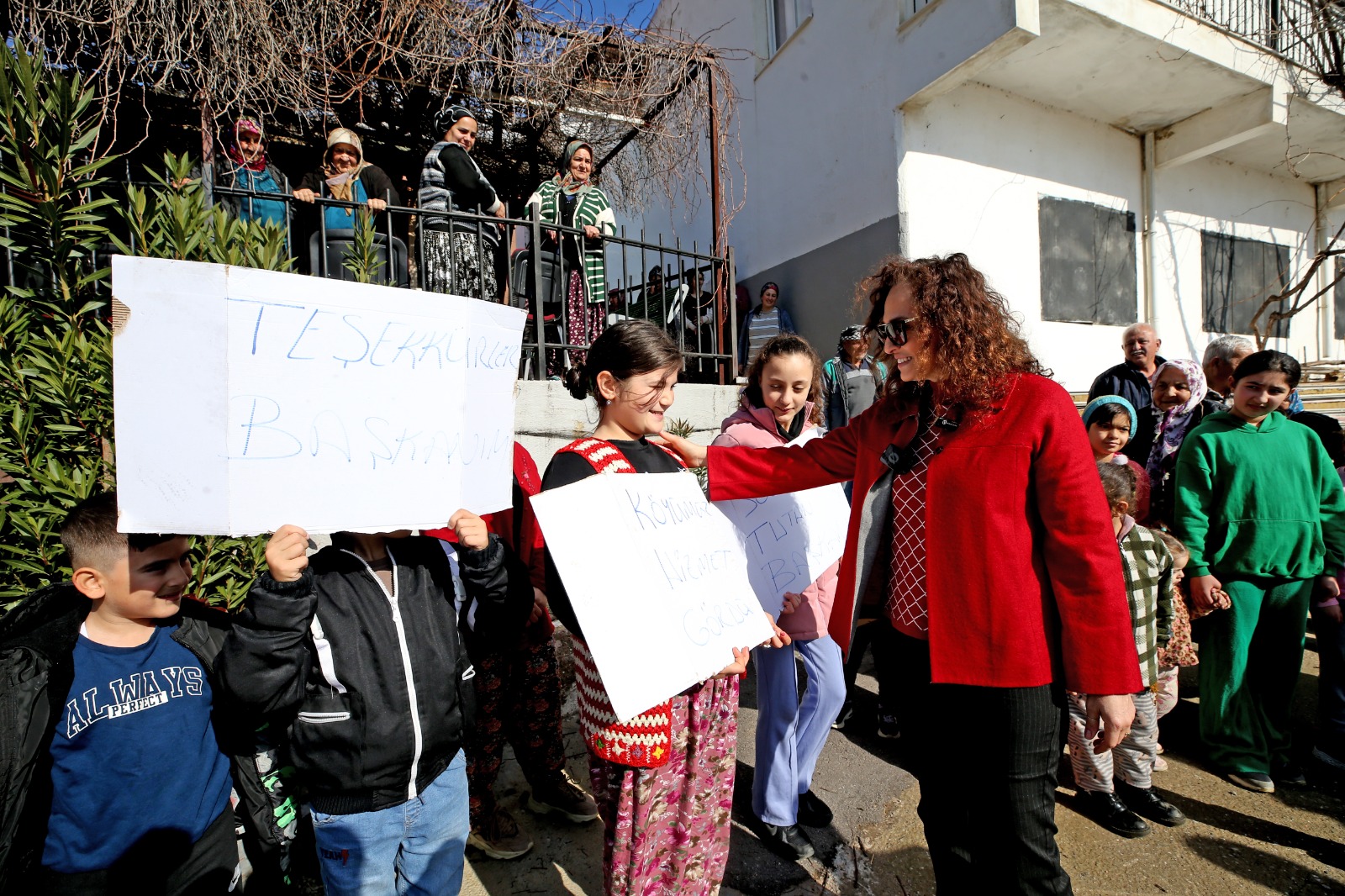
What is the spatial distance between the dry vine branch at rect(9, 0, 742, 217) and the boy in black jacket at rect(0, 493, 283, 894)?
3845mm

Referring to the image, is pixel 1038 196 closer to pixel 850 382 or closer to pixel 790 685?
pixel 850 382

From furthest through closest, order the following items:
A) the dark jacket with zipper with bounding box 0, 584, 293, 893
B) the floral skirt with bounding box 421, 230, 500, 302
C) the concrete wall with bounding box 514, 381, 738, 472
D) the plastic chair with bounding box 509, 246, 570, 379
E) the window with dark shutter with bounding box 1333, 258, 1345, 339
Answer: the window with dark shutter with bounding box 1333, 258, 1345, 339
the plastic chair with bounding box 509, 246, 570, 379
the floral skirt with bounding box 421, 230, 500, 302
the concrete wall with bounding box 514, 381, 738, 472
the dark jacket with zipper with bounding box 0, 584, 293, 893

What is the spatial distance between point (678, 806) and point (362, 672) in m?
0.93

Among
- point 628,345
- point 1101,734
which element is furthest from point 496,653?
point 1101,734

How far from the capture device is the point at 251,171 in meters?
4.50

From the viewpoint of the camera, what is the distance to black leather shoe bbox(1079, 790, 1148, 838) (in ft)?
8.52

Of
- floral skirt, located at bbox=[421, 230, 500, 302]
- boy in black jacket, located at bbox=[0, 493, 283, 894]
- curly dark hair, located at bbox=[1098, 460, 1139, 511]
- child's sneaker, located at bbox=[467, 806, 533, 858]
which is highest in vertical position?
floral skirt, located at bbox=[421, 230, 500, 302]

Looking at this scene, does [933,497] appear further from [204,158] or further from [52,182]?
[204,158]

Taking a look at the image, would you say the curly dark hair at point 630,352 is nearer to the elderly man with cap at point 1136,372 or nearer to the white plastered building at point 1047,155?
the elderly man with cap at point 1136,372

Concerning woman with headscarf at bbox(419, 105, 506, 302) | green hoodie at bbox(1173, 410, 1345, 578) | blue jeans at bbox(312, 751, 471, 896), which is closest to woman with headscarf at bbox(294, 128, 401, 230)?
woman with headscarf at bbox(419, 105, 506, 302)

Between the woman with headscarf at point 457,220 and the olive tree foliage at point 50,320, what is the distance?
Answer: 8.97ft

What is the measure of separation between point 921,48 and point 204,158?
6.44m

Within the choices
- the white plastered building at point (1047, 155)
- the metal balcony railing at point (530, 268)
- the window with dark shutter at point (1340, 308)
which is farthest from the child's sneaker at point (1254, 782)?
the window with dark shutter at point (1340, 308)

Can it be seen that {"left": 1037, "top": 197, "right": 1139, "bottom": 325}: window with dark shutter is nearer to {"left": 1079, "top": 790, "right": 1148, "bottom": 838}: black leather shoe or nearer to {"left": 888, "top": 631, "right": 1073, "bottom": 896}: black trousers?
{"left": 1079, "top": 790, "right": 1148, "bottom": 838}: black leather shoe
